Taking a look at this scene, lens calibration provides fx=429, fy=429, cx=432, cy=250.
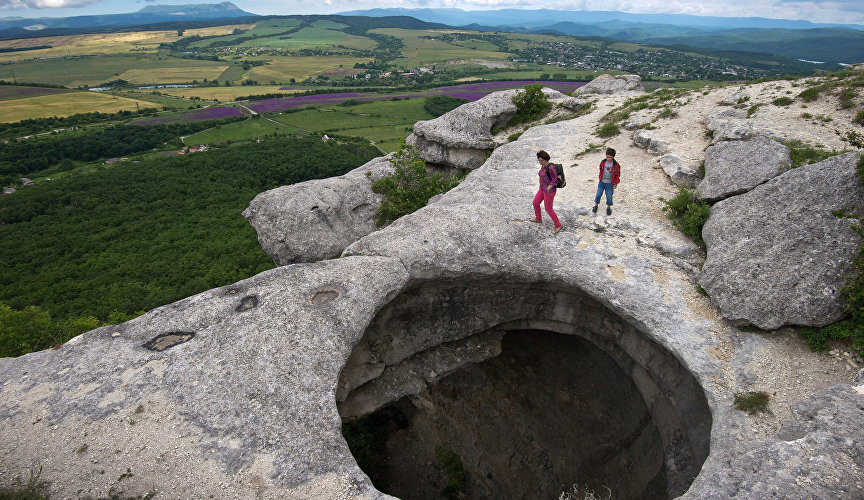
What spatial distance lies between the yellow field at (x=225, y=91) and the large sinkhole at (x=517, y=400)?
144 m

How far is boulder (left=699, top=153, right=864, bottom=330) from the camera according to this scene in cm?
959

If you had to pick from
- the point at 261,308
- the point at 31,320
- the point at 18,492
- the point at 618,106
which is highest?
the point at 618,106

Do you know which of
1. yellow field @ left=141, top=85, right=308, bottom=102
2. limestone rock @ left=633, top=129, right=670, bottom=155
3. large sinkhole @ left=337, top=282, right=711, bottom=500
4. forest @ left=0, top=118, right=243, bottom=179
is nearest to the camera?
large sinkhole @ left=337, top=282, right=711, bottom=500

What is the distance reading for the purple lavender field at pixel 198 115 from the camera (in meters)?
110

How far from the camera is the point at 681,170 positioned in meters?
15.6

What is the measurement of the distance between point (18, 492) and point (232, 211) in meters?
61.3

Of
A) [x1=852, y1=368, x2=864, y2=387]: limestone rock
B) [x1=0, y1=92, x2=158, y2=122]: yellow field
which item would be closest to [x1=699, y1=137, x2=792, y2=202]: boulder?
[x1=852, y1=368, x2=864, y2=387]: limestone rock

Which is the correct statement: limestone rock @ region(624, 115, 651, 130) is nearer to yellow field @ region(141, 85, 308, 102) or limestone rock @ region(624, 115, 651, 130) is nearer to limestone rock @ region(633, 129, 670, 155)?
limestone rock @ region(633, 129, 670, 155)

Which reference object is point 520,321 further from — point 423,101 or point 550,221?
point 423,101

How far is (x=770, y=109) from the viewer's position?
17.5 metres

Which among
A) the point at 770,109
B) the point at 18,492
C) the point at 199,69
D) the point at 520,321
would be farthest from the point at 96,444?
the point at 199,69

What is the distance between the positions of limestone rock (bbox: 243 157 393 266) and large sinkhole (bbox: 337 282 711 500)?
22.8 feet

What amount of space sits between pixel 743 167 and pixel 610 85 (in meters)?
21.3

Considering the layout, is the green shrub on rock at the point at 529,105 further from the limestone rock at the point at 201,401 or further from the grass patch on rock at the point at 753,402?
the grass patch on rock at the point at 753,402
